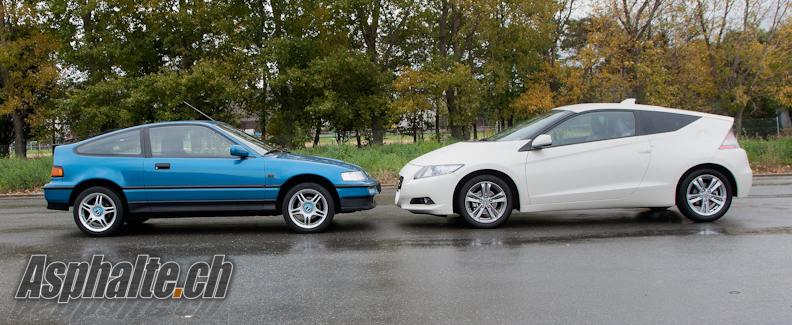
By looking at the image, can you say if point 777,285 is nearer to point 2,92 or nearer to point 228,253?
point 228,253

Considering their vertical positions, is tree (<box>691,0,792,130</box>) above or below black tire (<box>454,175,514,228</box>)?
above

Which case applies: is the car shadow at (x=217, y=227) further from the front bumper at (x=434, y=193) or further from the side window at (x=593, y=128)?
the side window at (x=593, y=128)

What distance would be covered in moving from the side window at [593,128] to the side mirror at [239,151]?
4.03 meters

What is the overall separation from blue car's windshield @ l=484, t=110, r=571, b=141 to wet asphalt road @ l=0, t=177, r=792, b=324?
1216 mm

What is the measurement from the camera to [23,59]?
95.3 ft

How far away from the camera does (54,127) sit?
30156mm

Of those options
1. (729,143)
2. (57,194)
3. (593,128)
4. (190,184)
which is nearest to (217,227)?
(190,184)

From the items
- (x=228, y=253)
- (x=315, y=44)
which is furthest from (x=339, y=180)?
(x=315, y=44)

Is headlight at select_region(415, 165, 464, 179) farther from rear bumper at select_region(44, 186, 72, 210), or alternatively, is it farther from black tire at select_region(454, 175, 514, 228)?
rear bumper at select_region(44, 186, 72, 210)

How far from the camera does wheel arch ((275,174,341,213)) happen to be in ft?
22.5

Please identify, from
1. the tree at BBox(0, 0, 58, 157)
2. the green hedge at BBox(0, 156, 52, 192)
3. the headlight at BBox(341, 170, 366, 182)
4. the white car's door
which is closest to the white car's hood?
the white car's door

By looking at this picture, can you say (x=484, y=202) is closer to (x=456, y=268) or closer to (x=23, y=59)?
(x=456, y=268)

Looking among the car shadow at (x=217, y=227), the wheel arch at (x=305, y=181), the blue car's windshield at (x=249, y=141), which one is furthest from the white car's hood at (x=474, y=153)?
the blue car's windshield at (x=249, y=141)

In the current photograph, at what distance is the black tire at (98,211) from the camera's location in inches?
266
